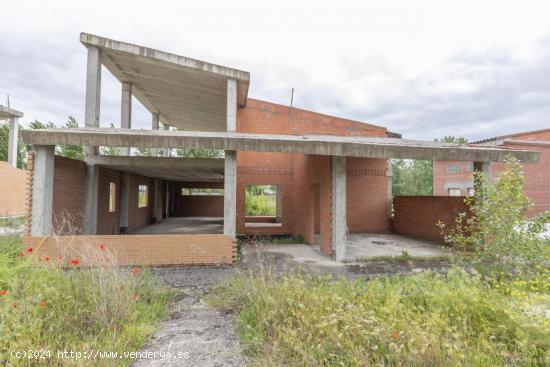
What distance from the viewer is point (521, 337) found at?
3.19 meters

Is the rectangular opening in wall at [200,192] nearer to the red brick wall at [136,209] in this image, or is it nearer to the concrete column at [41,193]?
the red brick wall at [136,209]

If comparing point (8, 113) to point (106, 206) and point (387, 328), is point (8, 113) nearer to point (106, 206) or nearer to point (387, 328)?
point (106, 206)

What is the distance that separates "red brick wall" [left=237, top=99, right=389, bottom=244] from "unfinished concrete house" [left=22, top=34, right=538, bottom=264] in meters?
0.05

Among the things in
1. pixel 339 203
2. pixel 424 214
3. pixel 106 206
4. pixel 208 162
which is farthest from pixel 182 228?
pixel 424 214

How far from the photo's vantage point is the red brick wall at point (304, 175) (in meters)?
10.9

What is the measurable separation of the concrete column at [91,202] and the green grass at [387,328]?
7.97m

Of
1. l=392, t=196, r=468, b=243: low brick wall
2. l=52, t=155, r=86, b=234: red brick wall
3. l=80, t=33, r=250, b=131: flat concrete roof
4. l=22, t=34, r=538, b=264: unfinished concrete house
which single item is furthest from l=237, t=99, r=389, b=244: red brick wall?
l=52, t=155, r=86, b=234: red brick wall

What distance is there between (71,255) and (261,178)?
7141 mm

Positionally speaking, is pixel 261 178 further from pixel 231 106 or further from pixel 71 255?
pixel 71 255

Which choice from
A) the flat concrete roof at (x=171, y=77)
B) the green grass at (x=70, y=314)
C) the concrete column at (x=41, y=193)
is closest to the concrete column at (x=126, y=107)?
the flat concrete roof at (x=171, y=77)

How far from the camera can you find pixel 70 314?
373 centimetres

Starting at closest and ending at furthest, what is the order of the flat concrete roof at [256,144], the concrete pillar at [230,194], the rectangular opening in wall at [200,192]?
the flat concrete roof at [256,144] < the concrete pillar at [230,194] < the rectangular opening in wall at [200,192]

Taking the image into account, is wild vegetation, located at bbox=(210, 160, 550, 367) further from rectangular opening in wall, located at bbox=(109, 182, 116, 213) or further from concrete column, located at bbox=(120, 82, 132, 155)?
concrete column, located at bbox=(120, 82, 132, 155)

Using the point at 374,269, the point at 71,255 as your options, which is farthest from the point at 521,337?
the point at 71,255
